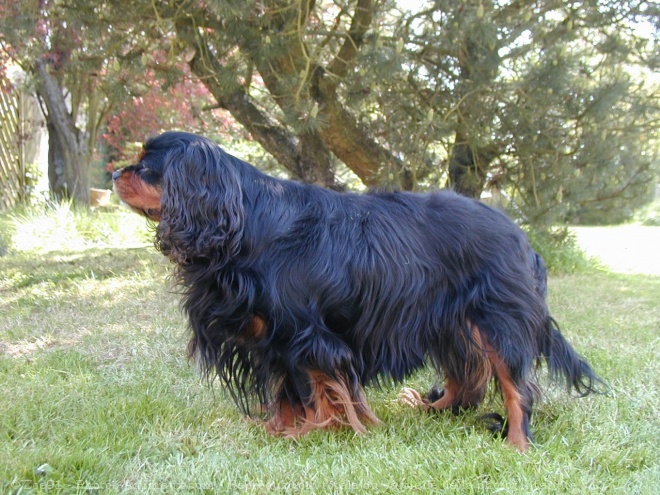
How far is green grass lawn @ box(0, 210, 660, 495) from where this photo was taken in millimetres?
2307

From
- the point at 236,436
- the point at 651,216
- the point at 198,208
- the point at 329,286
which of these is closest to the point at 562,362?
the point at 329,286

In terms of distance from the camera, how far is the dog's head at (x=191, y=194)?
2746mm

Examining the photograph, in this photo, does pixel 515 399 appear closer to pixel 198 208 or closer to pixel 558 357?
pixel 558 357

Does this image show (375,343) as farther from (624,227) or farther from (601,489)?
(624,227)

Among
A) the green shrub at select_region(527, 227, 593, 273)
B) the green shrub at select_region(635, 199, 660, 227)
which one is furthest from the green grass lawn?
the green shrub at select_region(635, 199, 660, 227)

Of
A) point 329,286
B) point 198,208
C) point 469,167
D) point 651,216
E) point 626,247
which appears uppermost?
point 469,167

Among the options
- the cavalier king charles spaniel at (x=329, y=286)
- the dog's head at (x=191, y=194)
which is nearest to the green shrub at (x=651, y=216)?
the cavalier king charles spaniel at (x=329, y=286)

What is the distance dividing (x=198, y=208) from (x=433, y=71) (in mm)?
4133

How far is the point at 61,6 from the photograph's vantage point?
504 centimetres

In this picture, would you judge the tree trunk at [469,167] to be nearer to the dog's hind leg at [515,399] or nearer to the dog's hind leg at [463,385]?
the dog's hind leg at [463,385]

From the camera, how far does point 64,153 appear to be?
12156 millimetres

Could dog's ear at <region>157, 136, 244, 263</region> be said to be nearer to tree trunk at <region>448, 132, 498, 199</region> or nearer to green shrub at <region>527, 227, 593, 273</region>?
tree trunk at <region>448, 132, 498, 199</region>

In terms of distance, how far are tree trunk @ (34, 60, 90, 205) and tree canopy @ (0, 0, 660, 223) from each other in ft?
19.1

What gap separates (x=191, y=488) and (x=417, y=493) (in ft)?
2.85
